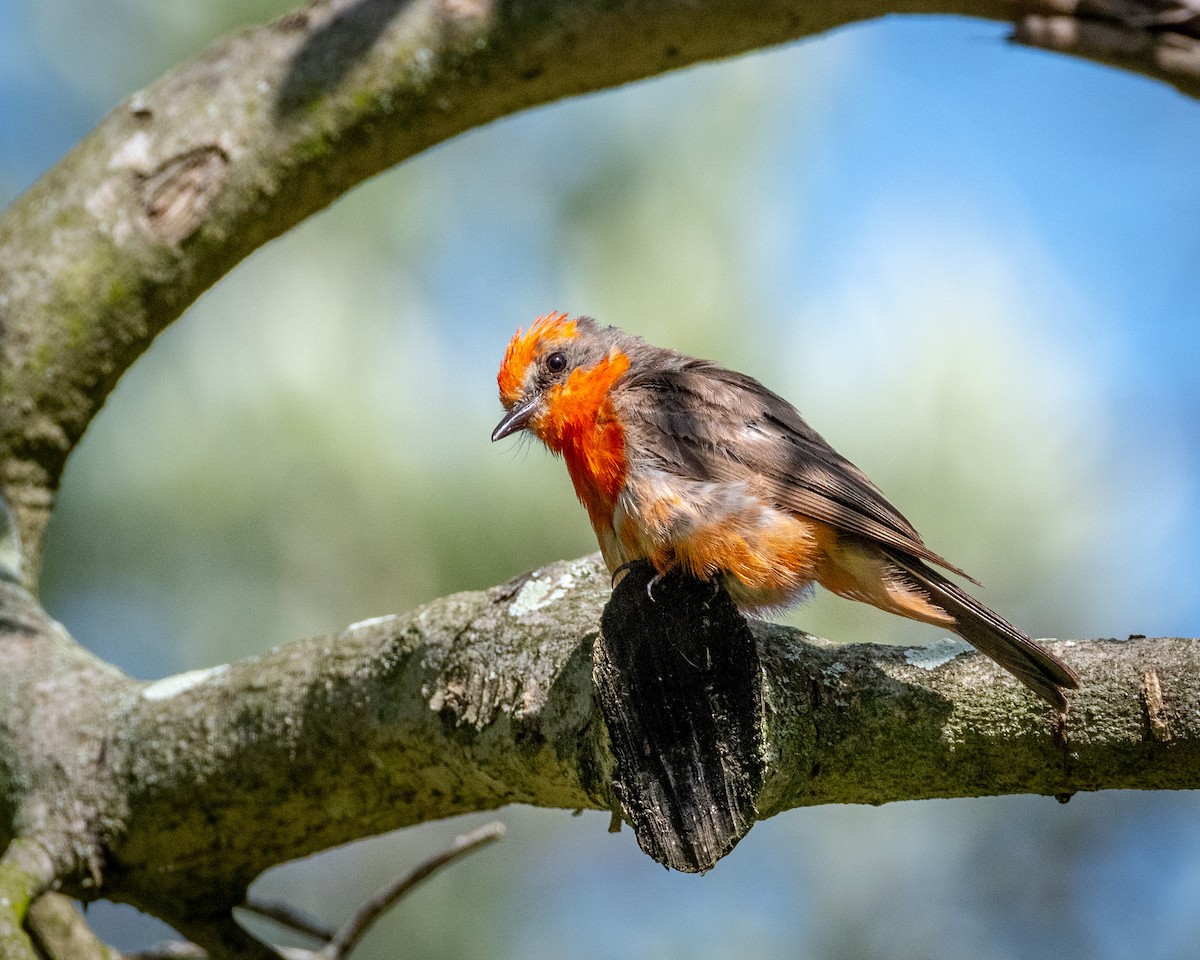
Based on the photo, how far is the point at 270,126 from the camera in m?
4.31

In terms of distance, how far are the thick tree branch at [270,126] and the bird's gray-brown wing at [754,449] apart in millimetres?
1179

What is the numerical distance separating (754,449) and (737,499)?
38 cm

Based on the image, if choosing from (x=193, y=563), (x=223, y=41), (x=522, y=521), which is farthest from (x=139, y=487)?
Result: (x=223, y=41)

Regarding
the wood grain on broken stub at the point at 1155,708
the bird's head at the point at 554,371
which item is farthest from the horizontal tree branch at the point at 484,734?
the bird's head at the point at 554,371

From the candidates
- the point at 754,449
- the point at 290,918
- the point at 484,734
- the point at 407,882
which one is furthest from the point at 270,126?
the point at 290,918

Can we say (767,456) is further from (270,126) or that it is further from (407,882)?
(270,126)

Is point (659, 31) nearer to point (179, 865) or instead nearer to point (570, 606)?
point (570, 606)

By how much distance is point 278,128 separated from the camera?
4.31 m

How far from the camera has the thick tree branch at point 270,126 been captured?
4.23 meters

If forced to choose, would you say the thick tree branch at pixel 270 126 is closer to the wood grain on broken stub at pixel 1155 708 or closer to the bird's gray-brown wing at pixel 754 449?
the bird's gray-brown wing at pixel 754 449

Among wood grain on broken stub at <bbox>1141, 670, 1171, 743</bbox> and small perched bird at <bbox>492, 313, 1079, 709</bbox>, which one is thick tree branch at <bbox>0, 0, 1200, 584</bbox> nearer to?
small perched bird at <bbox>492, 313, 1079, 709</bbox>

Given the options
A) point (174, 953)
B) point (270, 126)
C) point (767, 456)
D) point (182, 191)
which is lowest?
point (174, 953)

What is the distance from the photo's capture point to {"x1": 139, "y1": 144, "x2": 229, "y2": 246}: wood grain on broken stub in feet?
14.2

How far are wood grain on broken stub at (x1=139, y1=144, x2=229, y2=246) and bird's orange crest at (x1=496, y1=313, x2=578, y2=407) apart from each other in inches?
50.5
